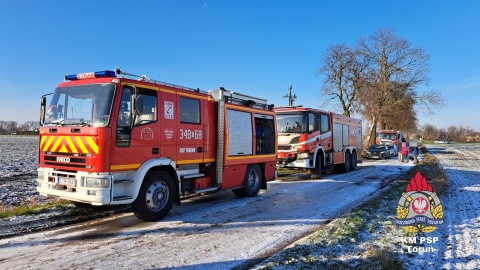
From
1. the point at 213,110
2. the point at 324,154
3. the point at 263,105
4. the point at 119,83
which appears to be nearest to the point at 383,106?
the point at 324,154

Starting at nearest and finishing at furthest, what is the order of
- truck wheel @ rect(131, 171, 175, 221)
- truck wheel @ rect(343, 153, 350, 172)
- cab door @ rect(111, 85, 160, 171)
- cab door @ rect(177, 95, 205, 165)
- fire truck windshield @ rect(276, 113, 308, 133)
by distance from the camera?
cab door @ rect(111, 85, 160, 171), truck wheel @ rect(131, 171, 175, 221), cab door @ rect(177, 95, 205, 165), fire truck windshield @ rect(276, 113, 308, 133), truck wheel @ rect(343, 153, 350, 172)

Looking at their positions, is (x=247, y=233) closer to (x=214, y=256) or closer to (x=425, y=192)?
(x=214, y=256)

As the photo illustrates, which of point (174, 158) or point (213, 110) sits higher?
point (213, 110)

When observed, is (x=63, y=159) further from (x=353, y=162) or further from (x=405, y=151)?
(x=405, y=151)

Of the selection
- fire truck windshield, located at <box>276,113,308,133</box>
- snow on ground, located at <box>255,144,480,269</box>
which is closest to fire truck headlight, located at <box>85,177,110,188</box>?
snow on ground, located at <box>255,144,480,269</box>

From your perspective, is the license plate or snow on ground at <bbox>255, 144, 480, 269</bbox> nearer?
snow on ground at <bbox>255, 144, 480, 269</bbox>

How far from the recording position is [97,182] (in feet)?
19.7

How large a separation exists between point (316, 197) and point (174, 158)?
4.67 meters

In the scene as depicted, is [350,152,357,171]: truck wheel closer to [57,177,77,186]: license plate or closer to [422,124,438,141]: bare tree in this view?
[57,177,77,186]: license plate

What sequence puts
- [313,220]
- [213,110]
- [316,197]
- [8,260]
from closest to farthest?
[8,260] < [313,220] < [213,110] < [316,197]

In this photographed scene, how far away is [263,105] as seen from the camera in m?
10.9

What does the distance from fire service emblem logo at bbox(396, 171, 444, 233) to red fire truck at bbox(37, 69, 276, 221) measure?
438cm

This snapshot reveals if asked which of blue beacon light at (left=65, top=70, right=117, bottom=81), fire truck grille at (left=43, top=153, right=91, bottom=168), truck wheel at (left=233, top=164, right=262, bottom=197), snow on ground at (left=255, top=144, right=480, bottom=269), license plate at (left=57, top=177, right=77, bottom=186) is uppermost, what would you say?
blue beacon light at (left=65, top=70, right=117, bottom=81)

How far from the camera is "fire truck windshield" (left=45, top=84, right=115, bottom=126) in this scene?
6188 mm
